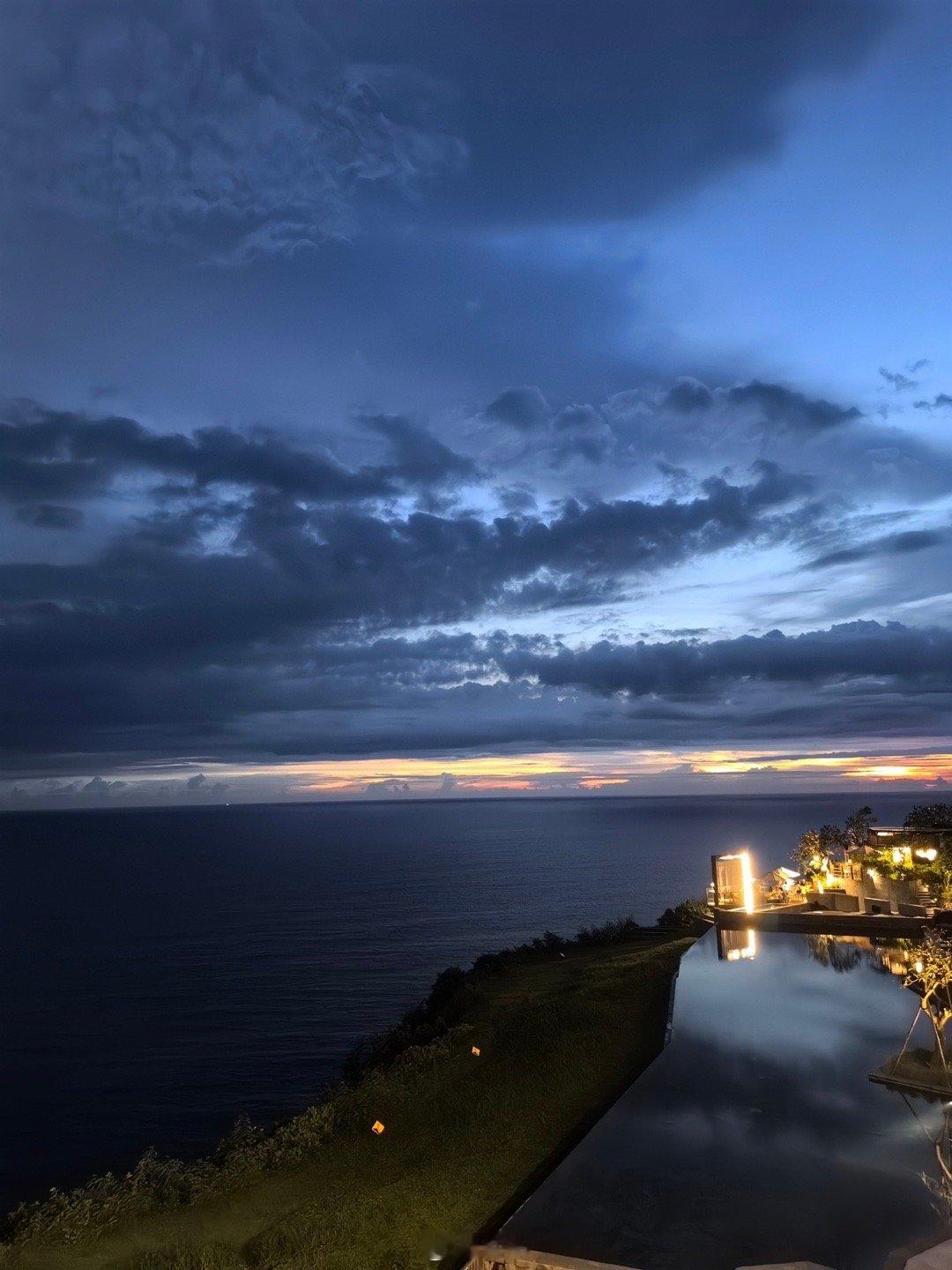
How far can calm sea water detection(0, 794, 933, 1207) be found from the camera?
2536cm

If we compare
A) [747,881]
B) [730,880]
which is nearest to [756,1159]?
[747,881]

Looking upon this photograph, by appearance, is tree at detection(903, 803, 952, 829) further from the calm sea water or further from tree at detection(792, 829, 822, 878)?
the calm sea water

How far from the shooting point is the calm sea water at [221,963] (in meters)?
25.4

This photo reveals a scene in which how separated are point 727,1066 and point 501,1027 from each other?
733cm

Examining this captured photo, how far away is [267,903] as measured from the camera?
69.2 meters

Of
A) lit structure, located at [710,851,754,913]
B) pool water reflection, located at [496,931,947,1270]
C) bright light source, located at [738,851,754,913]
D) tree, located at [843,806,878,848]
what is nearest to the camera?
pool water reflection, located at [496,931,947,1270]

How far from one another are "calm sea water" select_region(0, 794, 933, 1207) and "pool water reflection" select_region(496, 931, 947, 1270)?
1529cm

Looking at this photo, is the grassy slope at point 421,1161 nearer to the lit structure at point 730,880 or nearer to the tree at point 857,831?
the lit structure at point 730,880

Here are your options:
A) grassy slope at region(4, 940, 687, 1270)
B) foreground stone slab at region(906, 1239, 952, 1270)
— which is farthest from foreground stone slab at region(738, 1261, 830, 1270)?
grassy slope at region(4, 940, 687, 1270)

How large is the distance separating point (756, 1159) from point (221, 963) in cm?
4264

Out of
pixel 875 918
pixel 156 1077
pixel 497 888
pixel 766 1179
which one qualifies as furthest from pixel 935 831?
pixel 497 888

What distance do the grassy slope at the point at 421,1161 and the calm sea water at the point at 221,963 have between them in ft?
33.4

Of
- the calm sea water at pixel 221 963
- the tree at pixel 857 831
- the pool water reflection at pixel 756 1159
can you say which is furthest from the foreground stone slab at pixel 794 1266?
the tree at pixel 857 831

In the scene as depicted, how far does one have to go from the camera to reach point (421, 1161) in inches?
472
